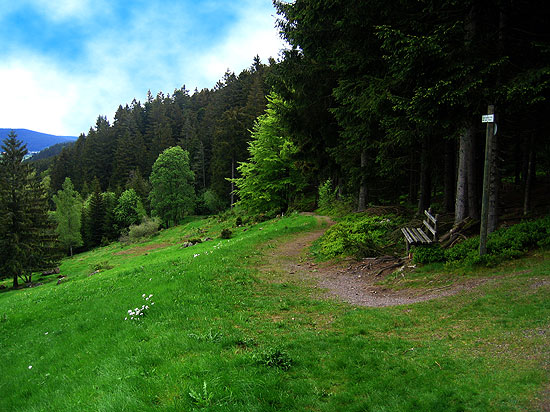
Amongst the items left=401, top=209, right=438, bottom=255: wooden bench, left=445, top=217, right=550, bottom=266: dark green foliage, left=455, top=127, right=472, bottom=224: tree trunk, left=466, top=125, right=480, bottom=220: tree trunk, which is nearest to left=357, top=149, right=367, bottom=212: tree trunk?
left=401, top=209, right=438, bottom=255: wooden bench

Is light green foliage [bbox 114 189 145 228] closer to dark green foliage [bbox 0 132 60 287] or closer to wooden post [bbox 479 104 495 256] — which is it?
dark green foliage [bbox 0 132 60 287]

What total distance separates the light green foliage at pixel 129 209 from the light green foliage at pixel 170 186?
26.0 ft

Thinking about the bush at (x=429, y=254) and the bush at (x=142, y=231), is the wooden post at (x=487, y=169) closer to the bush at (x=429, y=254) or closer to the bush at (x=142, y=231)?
the bush at (x=429, y=254)

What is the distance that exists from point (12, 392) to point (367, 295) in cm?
872

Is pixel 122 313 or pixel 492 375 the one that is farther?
pixel 122 313

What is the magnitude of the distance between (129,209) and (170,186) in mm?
14306

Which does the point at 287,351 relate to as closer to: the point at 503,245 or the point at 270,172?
the point at 503,245

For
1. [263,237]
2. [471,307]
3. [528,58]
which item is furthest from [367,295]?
[263,237]

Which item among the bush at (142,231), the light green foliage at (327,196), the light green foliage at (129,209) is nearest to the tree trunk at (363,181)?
the light green foliage at (327,196)

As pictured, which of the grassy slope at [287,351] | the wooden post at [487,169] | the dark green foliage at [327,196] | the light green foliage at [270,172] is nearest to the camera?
the grassy slope at [287,351]

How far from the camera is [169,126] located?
83.6 m

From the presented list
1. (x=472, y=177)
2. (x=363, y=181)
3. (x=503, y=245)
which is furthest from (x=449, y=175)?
(x=503, y=245)

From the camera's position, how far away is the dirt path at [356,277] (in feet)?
27.0

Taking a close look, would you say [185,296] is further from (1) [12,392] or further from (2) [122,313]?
(1) [12,392]
